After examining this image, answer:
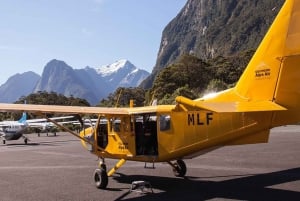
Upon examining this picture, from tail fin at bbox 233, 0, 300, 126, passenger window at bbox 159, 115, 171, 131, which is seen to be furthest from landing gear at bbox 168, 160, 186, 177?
tail fin at bbox 233, 0, 300, 126

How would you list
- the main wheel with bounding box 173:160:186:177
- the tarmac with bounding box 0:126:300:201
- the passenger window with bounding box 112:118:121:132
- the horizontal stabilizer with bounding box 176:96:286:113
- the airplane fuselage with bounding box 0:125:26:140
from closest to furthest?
the horizontal stabilizer with bounding box 176:96:286:113 < the tarmac with bounding box 0:126:300:201 < the passenger window with bounding box 112:118:121:132 < the main wheel with bounding box 173:160:186:177 < the airplane fuselage with bounding box 0:125:26:140

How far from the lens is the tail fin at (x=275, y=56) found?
336 inches

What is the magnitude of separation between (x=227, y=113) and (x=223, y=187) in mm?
2315

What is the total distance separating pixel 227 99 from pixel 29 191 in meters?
6.17

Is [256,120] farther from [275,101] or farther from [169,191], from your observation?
[169,191]

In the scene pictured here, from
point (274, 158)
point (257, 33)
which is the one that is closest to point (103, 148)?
point (274, 158)

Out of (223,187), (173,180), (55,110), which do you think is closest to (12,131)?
(55,110)

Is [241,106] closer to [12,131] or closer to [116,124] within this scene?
[116,124]

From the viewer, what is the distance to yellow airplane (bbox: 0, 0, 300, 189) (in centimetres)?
862

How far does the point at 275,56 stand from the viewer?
29.1 feet

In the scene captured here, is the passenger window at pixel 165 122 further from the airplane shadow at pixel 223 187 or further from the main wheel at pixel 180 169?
the main wheel at pixel 180 169

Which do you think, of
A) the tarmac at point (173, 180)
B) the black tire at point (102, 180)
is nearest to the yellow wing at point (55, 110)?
the black tire at point (102, 180)

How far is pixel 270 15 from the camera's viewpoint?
A: 171 metres

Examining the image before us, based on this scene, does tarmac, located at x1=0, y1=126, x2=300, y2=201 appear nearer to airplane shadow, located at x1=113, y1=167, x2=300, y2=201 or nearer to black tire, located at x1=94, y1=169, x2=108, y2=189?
airplane shadow, located at x1=113, y1=167, x2=300, y2=201
